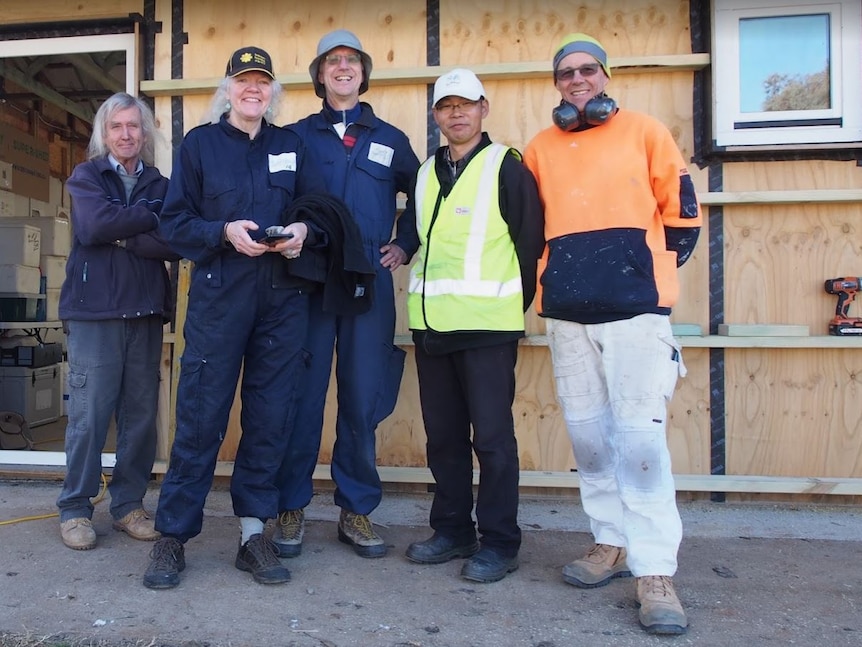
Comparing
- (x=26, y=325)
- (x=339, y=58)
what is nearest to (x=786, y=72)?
(x=339, y=58)

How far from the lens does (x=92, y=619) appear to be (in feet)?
8.39

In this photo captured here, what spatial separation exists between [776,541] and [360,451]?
6.66 ft

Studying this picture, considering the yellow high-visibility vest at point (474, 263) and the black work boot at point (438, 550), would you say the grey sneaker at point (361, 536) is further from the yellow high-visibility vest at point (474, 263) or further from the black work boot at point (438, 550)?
the yellow high-visibility vest at point (474, 263)

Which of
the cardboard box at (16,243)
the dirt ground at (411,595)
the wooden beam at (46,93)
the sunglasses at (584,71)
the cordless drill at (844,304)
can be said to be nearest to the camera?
the dirt ground at (411,595)

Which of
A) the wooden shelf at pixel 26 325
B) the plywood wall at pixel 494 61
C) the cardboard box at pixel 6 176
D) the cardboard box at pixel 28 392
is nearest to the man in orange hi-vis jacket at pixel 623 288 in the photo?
the plywood wall at pixel 494 61

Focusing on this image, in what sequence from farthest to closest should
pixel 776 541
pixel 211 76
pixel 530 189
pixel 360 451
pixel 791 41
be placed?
pixel 211 76
pixel 791 41
pixel 776 541
pixel 360 451
pixel 530 189

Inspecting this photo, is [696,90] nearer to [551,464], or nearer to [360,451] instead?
[551,464]

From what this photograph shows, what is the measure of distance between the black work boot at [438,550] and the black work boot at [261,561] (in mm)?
551

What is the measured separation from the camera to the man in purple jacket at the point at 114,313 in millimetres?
3217

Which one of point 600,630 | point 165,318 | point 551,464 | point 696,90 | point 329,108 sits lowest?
point 600,630

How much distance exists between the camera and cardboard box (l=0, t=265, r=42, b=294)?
20.1 feet

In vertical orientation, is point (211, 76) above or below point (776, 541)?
above

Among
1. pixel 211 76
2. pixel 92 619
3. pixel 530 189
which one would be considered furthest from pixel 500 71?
pixel 92 619

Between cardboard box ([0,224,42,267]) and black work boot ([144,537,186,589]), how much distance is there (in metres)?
4.42
